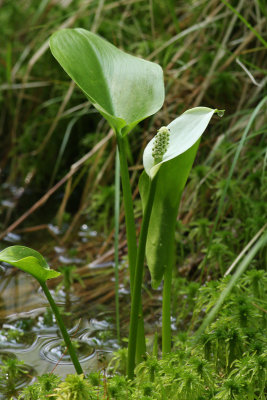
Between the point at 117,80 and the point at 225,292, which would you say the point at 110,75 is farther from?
the point at 225,292

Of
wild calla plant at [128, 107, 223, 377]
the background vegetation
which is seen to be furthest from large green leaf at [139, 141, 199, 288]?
the background vegetation

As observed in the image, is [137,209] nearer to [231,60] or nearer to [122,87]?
[231,60]

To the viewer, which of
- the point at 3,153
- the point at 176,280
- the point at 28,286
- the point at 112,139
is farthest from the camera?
the point at 3,153

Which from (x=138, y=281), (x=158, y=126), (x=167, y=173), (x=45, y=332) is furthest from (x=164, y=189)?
(x=158, y=126)

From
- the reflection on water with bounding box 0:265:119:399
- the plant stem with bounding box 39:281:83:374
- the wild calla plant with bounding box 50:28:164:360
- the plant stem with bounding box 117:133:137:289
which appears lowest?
the reflection on water with bounding box 0:265:119:399

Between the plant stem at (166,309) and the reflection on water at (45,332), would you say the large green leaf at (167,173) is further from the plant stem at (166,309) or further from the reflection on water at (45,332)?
the reflection on water at (45,332)

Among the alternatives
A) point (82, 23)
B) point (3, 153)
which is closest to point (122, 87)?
point (82, 23)

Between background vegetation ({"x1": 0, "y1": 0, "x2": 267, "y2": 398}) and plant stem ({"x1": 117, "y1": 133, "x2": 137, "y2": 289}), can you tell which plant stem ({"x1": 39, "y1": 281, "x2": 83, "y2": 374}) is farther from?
background vegetation ({"x1": 0, "y1": 0, "x2": 267, "y2": 398})
